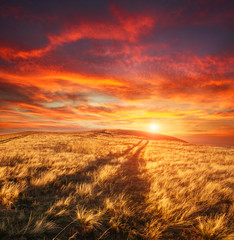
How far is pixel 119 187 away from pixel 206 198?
2985 millimetres

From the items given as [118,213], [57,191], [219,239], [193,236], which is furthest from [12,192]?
[219,239]

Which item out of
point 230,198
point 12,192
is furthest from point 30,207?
point 230,198

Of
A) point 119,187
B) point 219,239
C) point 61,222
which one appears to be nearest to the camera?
point 219,239

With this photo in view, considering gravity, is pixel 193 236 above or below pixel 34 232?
below

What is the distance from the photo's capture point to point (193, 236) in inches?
106

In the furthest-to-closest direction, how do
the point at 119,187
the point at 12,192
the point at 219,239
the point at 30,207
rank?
the point at 119,187, the point at 12,192, the point at 30,207, the point at 219,239

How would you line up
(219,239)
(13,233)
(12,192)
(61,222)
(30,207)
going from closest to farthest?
1. (13,233)
2. (219,239)
3. (61,222)
4. (30,207)
5. (12,192)

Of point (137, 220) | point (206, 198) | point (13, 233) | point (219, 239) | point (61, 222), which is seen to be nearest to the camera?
point (13, 233)

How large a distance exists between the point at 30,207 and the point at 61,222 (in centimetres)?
113

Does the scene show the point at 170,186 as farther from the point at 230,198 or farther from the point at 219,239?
the point at 219,239

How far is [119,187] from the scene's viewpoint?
494 cm

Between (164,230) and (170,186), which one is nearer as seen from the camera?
(164,230)

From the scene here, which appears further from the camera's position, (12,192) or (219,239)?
(12,192)

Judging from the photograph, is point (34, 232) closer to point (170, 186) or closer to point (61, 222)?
point (61, 222)
